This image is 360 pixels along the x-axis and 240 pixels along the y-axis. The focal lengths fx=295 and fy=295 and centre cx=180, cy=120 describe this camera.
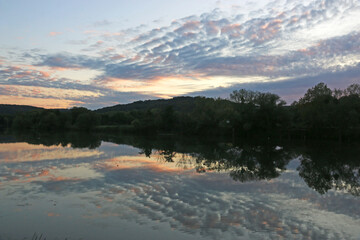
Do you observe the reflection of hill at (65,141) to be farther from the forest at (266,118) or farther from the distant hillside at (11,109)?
the distant hillside at (11,109)

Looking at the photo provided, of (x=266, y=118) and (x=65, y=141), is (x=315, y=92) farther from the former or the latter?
(x=65, y=141)

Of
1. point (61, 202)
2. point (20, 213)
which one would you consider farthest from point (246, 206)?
point (20, 213)

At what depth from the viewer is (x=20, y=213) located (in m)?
9.87

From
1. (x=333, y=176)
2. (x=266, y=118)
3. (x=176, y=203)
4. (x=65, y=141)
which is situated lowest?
(x=65, y=141)

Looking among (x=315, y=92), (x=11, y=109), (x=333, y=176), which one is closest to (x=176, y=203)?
(x=333, y=176)

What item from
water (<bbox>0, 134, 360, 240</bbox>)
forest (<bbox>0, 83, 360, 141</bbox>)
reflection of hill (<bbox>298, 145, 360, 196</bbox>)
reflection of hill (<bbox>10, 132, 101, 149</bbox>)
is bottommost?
reflection of hill (<bbox>10, 132, 101, 149</bbox>)

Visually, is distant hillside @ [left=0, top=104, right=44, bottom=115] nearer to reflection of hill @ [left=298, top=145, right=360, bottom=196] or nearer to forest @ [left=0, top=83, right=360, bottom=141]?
forest @ [left=0, top=83, right=360, bottom=141]

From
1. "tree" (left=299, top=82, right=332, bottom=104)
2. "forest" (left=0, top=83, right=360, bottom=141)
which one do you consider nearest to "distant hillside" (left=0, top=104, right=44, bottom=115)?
"forest" (left=0, top=83, right=360, bottom=141)

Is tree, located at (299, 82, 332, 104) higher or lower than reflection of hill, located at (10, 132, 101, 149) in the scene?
higher

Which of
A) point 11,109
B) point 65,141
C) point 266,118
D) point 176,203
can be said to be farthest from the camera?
point 11,109

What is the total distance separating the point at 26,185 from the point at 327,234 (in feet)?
42.4

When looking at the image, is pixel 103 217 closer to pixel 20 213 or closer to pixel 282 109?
A: pixel 20 213

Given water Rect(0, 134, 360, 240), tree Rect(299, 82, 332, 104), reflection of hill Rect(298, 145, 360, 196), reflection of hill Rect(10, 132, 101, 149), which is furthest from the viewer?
tree Rect(299, 82, 332, 104)

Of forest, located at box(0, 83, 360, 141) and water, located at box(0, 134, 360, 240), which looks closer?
water, located at box(0, 134, 360, 240)
